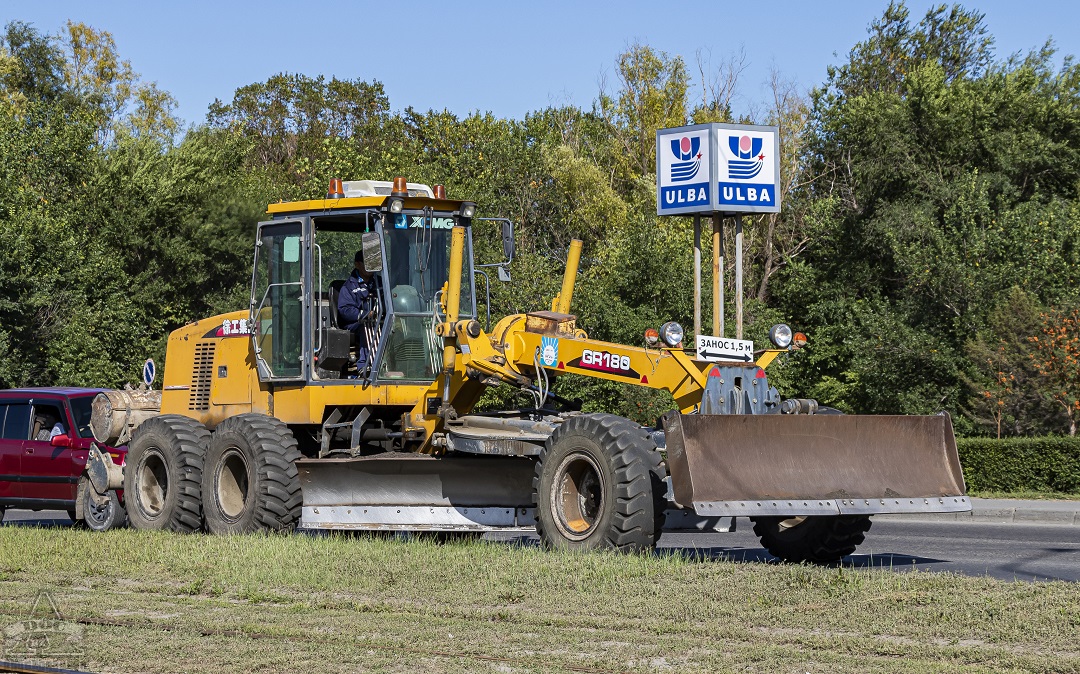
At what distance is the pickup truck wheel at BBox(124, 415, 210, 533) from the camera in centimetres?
1544

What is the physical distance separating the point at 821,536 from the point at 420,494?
12.9 feet

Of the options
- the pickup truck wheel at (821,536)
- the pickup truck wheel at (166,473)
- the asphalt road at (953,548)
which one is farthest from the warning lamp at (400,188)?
the pickup truck wheel at (821,536)

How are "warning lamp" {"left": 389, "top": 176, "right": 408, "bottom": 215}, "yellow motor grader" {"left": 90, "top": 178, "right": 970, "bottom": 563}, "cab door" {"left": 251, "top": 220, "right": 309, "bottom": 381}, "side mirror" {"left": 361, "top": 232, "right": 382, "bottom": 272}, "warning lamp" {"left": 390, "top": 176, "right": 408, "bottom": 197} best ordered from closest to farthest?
"yellow motor grader" {"left": 90, "top": 178, "right": 970, "bottom": 563}, "side mirror" {"left": 361, "top": 232, "right": 382, "bottom": 272}, "warning lamp" {"left": 389, "top": 176, "right": 408, "bottom": 215}, "warning lamp" {"left": 390, "top": 176, "right": 408, "bottom": 197}, "cab door" {"left": 251, "top": 220, "right": 309, "bottom": 381}

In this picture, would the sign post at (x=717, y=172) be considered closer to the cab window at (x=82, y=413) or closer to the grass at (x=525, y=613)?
the cab window at (x=82, y=413)

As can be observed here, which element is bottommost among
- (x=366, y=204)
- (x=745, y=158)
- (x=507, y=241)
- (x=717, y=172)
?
(x=507, y=241)

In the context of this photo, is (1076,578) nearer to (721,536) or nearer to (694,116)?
(721,536)

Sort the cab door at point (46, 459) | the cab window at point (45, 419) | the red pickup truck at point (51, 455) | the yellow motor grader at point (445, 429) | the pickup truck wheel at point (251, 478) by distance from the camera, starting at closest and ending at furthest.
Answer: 1. the yellow motor grader at point (445, 429)
2. the pickup truck wheel at point (251, 478)
3. the red pickup truck at point (51, 455)
4. the cab door at point (46, 459)
5. the cab window at point (45, 419)

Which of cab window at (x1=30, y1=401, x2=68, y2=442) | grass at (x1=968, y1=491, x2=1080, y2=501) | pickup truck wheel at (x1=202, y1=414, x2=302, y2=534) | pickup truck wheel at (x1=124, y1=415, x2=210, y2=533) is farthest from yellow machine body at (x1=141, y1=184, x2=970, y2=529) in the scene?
grass at (x1=968, y1=491, x2=1080, y2=501)

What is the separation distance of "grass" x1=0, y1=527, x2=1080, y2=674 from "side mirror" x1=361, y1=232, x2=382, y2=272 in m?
3.07

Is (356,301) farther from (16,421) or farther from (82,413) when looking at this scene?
(16,421)

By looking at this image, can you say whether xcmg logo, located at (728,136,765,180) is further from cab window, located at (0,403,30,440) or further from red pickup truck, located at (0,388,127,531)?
cab window, located at (0,403,30,440)

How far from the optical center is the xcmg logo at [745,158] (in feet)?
96.8

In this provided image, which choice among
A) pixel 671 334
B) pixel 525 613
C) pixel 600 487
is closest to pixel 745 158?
pixel 671 334

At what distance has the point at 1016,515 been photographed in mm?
20312
